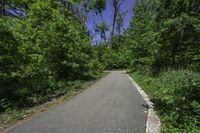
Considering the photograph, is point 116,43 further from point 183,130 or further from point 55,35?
point 183,130

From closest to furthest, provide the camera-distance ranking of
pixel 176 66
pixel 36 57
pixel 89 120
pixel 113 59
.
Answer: pixel 89 120
pixel 36 57
pixel 176 66
pixel 113 59

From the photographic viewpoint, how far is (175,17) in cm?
1273

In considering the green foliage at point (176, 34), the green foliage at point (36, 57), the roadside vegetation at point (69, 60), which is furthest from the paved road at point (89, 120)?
the green foliage at point (176, 34)

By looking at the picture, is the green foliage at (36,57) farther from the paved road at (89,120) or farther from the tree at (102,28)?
the tree at (102,28)

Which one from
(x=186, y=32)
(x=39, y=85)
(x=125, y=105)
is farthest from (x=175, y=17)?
(x=39, y=85)

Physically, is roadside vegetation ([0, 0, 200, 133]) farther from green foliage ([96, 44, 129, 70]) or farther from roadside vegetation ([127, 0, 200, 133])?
green foliage ([96, 44, 129, 70])

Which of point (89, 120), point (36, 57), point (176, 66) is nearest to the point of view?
point (89, 120)

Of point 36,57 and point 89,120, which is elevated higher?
point 36,57

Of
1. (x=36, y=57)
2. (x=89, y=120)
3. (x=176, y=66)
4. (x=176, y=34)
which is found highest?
(x=176, y=34)

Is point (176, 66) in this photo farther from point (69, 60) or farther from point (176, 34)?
point (69, 60)

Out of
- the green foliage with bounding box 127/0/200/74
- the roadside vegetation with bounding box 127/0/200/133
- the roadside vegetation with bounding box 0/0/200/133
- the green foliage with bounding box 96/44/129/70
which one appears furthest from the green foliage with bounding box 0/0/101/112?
the green foliage with bounding box 96/44/129/70

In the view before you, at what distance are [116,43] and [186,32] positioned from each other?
4390cm

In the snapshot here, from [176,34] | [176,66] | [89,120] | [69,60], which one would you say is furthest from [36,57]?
[176,66]

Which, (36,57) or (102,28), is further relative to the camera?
(102,28)
